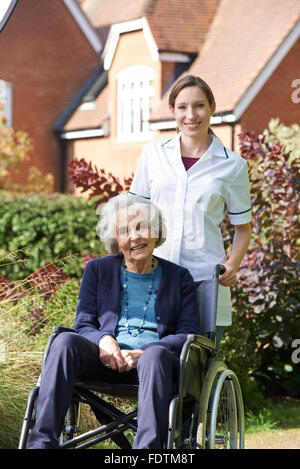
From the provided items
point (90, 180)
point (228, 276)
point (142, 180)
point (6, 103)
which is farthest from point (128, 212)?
point (6, 103)

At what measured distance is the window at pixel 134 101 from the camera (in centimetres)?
1886

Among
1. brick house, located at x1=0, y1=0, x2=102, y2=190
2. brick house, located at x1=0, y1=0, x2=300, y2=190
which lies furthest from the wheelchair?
brick house, located at x1=0, y1=0, x2=102, y2=190

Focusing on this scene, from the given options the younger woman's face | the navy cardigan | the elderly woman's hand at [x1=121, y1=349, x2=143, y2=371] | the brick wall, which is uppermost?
the brick wall

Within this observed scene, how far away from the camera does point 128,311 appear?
11.9 feet

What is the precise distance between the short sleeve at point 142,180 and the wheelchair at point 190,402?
1.79ft

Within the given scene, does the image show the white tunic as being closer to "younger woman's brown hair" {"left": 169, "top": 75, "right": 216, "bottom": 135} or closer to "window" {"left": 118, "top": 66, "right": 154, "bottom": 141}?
"younger woman's brown hair" {"left": 169, "top": 75, "right": 216, "bottom": 135}

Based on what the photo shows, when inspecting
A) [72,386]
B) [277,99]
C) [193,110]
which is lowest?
[72,386]

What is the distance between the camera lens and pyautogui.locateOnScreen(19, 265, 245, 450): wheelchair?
3.20 metres

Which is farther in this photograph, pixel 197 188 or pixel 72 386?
pixel 197 188

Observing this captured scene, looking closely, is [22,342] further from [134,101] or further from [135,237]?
[134,101]

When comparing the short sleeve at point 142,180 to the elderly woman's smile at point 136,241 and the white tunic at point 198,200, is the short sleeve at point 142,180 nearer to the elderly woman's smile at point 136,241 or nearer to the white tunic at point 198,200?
the white tunic at point 198,200

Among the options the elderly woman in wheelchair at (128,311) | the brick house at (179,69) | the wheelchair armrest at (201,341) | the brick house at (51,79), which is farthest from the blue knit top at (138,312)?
the brick house at (51,79)

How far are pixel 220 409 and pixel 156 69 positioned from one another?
48.6 ft
